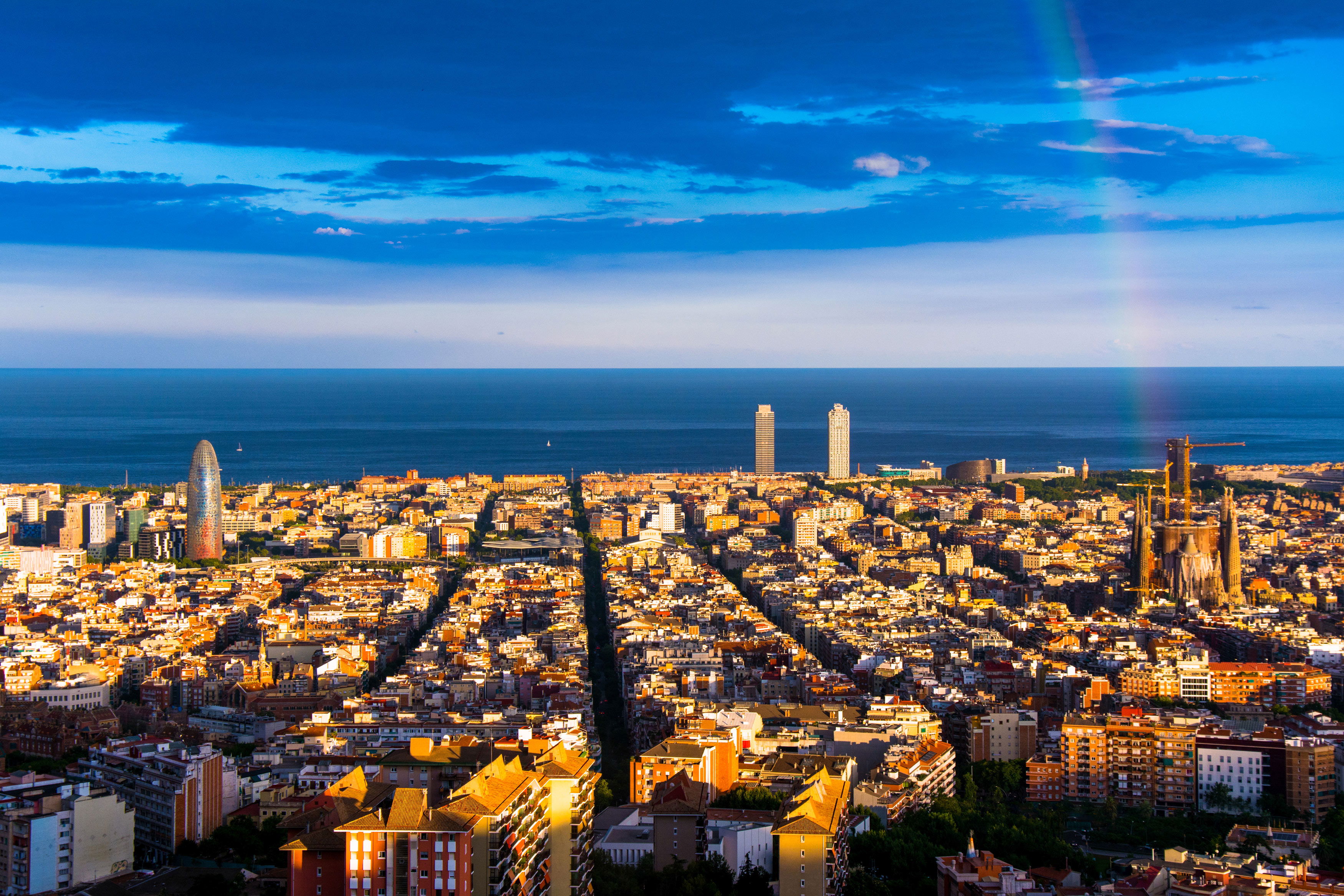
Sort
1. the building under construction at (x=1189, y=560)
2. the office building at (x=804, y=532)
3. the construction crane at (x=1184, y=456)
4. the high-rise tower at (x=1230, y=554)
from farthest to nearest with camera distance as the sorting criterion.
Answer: the office building at (x=804, y=532) → the construction crane at (x=1184, y=456) → the high-rise tower at (x=1230, y=554) → the building under construction at (x=1189, y=560)

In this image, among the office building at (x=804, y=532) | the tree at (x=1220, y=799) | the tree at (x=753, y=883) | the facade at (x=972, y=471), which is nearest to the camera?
the tree at (x=753, y=883)

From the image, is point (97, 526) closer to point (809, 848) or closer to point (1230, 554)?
point (1230, 554)

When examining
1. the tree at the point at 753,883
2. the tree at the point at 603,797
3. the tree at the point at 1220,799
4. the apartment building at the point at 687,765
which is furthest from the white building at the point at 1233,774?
the tree at the point at 753,883

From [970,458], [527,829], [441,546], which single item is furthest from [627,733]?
[970,458]

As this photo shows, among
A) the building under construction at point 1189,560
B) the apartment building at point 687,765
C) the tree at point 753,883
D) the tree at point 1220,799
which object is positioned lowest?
the tree at point 1220,799

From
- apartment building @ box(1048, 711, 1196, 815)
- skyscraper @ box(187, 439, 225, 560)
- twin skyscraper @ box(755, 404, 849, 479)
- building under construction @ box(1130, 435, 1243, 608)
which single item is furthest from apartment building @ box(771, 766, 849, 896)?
twin skyscraper @ box(755, 404, 849, 479)

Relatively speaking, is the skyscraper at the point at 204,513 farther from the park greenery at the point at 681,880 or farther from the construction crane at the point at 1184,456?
the park greenery at the point at 681,880
